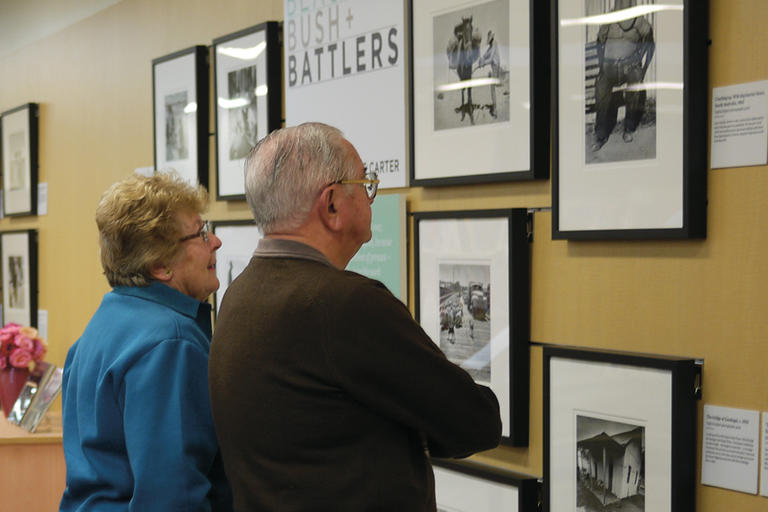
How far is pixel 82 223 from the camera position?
5074 millimetres

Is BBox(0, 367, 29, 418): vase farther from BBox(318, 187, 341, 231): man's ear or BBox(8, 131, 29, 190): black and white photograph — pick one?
BBox(318, 187, 341, 231): man's ear

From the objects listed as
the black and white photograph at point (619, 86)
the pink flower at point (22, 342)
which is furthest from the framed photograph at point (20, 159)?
the black and white photograph at point (619, 86)

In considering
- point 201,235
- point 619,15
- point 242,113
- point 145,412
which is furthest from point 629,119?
point 242,113

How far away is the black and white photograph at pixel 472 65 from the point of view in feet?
8.41

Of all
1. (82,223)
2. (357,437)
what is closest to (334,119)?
(357,437)

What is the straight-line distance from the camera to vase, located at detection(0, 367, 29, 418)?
4.16 meters

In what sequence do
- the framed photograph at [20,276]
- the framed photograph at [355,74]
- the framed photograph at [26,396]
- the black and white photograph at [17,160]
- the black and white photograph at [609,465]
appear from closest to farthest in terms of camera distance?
the black and white photograph at [609,465]
the framed photograph at [355,74]
the framed photograph at [26,396]
the framed photograph at [20,276]
the black and white photograph at [17,160]

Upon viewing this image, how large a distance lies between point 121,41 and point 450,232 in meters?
2.74

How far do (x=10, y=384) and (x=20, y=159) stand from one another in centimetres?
214

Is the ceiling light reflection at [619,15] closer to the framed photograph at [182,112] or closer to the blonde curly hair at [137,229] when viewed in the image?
the blonde curly hair at [137,229]

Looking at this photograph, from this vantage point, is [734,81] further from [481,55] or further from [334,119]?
[334,119]

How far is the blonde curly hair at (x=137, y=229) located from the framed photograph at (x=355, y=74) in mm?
1080

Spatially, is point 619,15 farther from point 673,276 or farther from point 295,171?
point 295,171

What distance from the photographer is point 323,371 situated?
156 cm
